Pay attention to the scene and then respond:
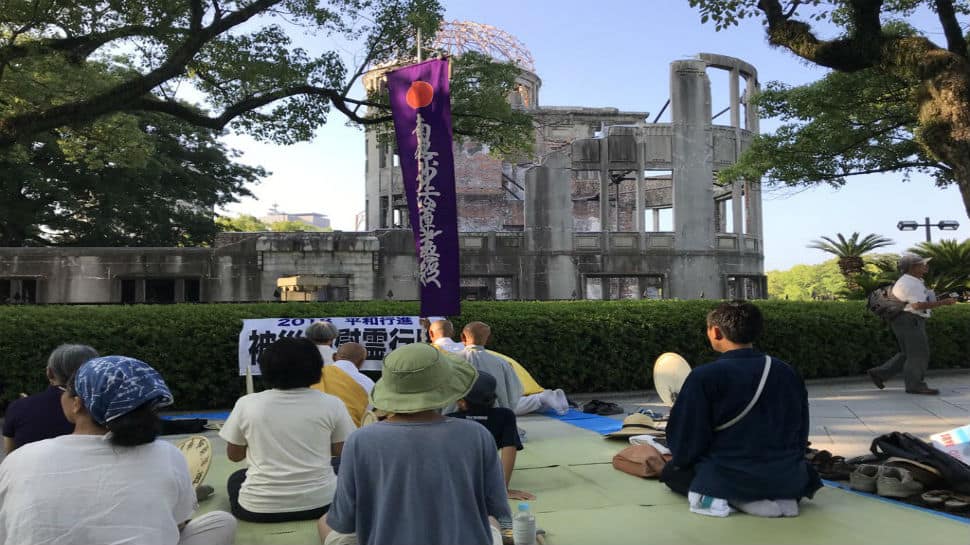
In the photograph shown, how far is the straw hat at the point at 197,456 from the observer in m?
4.97

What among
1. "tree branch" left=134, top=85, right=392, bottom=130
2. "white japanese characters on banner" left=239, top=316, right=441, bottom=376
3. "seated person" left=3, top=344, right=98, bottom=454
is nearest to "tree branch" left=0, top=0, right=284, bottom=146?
"tree branch" left=134, top=85, right=392, bottom=130

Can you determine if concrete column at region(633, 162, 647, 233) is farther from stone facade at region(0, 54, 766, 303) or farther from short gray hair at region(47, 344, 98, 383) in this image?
short gray hair at region(47, 344, 98, 383)

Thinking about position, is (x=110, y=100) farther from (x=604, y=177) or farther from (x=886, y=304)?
(x=604, y=177)

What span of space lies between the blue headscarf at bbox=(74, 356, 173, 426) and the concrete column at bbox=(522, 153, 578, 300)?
21723 mm

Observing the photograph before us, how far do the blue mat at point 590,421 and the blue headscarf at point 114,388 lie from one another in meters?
5.80

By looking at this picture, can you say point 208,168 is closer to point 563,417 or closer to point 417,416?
point 563,417

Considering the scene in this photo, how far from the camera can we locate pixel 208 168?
33281 mm

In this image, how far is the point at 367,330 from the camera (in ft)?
32.7

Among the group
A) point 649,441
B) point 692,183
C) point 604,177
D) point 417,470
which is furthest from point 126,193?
point 417,470

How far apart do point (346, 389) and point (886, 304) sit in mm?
8102

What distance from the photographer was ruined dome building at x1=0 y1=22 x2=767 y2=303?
20.0 metres

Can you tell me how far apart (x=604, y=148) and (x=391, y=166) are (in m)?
11.8

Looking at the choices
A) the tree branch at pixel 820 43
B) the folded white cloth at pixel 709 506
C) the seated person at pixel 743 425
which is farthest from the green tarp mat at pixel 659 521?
the tree branch at pixel 820 43

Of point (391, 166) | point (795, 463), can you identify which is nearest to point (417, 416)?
point (795, 463)
